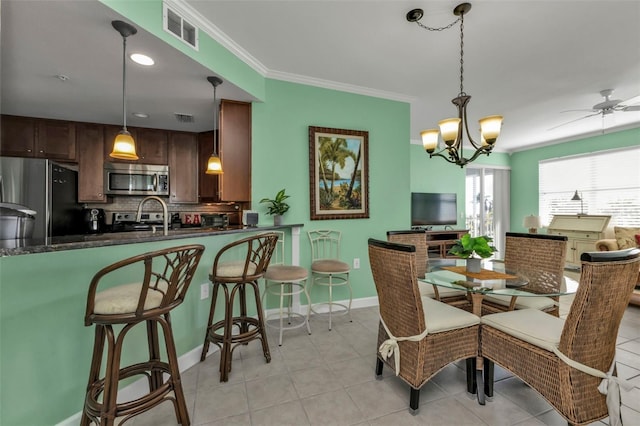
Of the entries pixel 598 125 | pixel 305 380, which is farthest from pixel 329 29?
pixel 598 125

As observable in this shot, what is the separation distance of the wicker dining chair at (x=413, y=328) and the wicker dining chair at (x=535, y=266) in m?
0.59

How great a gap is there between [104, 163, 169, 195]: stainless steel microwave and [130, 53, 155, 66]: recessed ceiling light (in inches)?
87.6

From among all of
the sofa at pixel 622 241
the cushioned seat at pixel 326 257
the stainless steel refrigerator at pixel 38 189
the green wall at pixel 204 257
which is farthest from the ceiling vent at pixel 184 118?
the sofa at pixel 622 241

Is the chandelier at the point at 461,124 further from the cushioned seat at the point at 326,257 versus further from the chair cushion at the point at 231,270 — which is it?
the chair cushion at the point at 231,270

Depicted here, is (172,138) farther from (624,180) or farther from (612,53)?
(624,180)

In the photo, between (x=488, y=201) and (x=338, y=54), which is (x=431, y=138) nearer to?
(x=338, y=54)

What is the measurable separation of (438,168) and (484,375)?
200 inches

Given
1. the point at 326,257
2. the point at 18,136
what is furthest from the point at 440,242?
the point at 18,136

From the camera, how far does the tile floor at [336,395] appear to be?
160 cm

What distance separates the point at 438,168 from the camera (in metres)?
6.21

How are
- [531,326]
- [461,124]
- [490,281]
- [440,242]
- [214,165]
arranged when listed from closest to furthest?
[531,326] → [490,281] → [461,124] → [214,165] → [440,242]

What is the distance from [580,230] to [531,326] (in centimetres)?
519

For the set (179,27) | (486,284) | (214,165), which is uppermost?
(179,27)

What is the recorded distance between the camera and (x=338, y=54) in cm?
272
